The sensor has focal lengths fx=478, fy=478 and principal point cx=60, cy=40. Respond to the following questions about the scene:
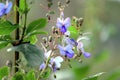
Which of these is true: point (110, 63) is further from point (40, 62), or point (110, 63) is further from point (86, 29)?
point (40, 62)

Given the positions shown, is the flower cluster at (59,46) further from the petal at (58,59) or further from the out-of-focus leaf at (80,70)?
the out-of-focus leaf at (80,70)

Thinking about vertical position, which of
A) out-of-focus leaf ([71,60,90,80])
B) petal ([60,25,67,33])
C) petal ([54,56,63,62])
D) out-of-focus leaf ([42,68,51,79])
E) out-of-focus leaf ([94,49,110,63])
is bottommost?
out-of-focus leaf ([42,68,51,79])

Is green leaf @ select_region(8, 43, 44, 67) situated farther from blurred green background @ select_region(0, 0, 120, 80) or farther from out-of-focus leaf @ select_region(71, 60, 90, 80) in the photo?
out-of-focus leaf @ select_region(71, 60, 90, 80)

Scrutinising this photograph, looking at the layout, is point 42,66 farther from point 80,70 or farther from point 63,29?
point 80,70

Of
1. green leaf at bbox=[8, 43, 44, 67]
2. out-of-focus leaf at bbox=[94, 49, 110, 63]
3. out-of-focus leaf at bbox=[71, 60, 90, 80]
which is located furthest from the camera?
out-of-focus leaf at bbox=[94, 49, 110, 63]

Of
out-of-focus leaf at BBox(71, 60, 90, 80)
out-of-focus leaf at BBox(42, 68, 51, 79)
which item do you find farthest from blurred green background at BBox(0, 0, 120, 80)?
out-of-focus leaf at BBox(42, 68, 51, 79)

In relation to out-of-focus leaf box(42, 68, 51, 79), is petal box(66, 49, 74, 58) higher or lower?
higher

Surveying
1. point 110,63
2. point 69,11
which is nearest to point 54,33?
point 110,63
